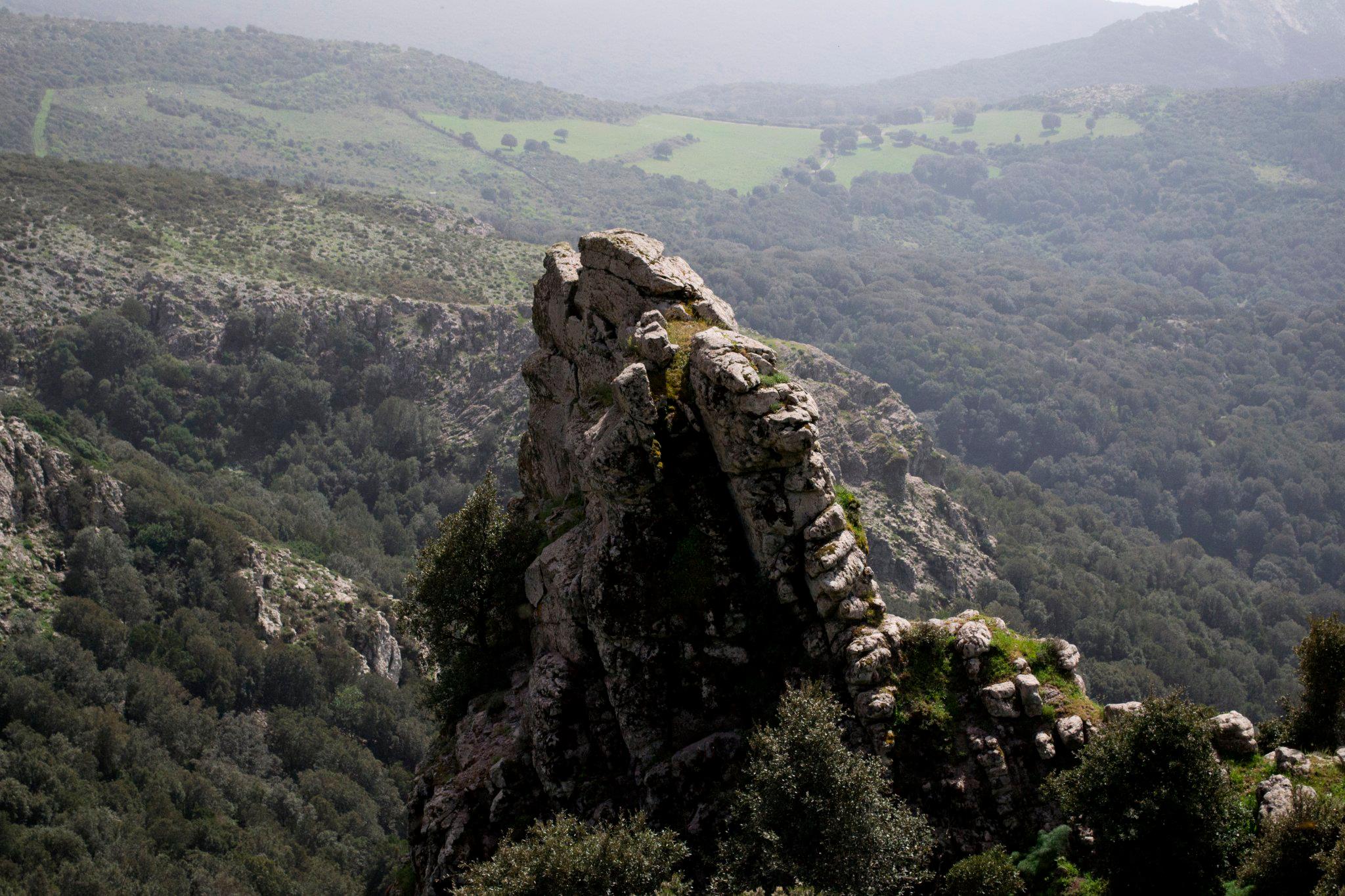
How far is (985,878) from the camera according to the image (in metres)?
23.6

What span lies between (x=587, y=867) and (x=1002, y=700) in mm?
12356

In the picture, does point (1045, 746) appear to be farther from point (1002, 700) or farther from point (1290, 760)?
point (1290, 760)

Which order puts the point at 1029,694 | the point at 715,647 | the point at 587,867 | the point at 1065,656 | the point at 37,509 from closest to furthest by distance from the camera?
the point at 587,867 → the point at 1029,694 → the point at 1065,656 → the point at 715,647 → the point at 37,509

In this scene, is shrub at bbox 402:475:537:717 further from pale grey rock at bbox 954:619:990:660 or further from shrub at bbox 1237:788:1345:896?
shrub at bbox 1237:788:1345:896

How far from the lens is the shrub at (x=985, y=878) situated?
23.6m

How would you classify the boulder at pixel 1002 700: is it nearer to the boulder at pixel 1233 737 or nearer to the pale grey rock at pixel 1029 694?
the pale grey rock at pixel 1029 694

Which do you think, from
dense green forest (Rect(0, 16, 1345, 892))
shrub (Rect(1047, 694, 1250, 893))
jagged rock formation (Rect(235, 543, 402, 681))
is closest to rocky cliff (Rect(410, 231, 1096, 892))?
shrub (Rect(1047, 694, 1250, 893))

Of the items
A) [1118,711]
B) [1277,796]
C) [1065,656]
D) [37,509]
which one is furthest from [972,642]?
[37,509]

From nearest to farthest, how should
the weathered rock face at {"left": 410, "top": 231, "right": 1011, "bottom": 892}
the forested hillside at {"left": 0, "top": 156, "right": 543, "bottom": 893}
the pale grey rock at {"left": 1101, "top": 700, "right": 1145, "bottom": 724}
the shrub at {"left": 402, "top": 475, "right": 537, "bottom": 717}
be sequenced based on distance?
the pale grey rock at {"left": 1101, "top": 700, "right": 1145, "bottom": 724} < the weathered rock face at {"left": 410, "top": 231, "right": 1011, "bottom": 892} < the shrub at {"left": 402, "top": 475, "right": 537, "bottom": 717} < the forested hillside at {"left": 0, "top": 156, "right": 543, "bottom": 893}

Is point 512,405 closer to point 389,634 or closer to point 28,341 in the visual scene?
point 389,634

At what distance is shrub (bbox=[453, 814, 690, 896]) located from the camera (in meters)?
23.6

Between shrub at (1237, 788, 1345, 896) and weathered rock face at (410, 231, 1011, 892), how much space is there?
8936 millimetres

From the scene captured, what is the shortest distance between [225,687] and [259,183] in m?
131

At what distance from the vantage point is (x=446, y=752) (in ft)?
110
